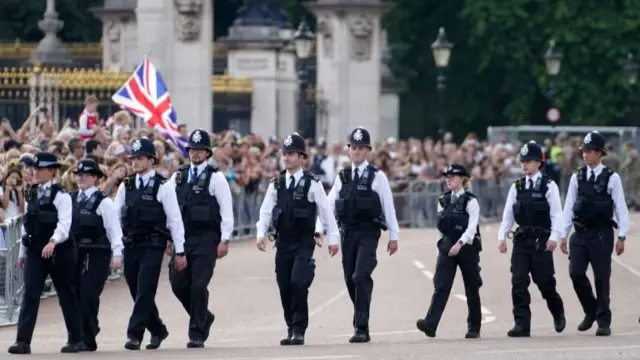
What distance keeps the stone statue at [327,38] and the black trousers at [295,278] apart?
27.7 meters

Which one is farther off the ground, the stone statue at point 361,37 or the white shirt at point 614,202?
the stone statue at point 361,37

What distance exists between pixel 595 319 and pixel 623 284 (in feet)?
23.7

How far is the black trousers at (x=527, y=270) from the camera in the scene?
877 inches

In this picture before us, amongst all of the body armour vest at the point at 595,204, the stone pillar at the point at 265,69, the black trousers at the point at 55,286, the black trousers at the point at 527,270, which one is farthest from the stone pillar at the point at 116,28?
the black trousers at the point at 55,286

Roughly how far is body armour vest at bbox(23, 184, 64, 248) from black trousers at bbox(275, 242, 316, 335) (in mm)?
2398

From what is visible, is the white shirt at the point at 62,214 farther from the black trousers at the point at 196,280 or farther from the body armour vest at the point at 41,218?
the black trousers at the point at 196,280

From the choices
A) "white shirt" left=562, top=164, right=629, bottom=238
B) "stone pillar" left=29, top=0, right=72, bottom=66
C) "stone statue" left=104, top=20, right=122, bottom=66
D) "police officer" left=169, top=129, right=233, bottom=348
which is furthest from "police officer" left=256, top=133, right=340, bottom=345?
"stone statue" left=104, top=20, right=122, bottom=66

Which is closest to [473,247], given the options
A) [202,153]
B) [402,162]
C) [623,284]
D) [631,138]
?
[202,153]

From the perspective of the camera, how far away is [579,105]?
Answer: 217ft

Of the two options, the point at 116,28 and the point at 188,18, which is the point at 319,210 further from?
the point at 116,28

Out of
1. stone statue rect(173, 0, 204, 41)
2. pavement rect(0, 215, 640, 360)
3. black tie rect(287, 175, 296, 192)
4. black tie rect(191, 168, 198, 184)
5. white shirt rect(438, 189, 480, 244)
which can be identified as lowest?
pavement rect(0, 215, 640, 360)

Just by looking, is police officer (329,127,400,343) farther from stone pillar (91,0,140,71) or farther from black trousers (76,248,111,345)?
stone pillar (91,0,140,71)

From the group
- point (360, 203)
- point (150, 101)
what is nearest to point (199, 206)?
point (360, 203)

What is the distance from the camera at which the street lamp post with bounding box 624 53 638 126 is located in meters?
63.4
